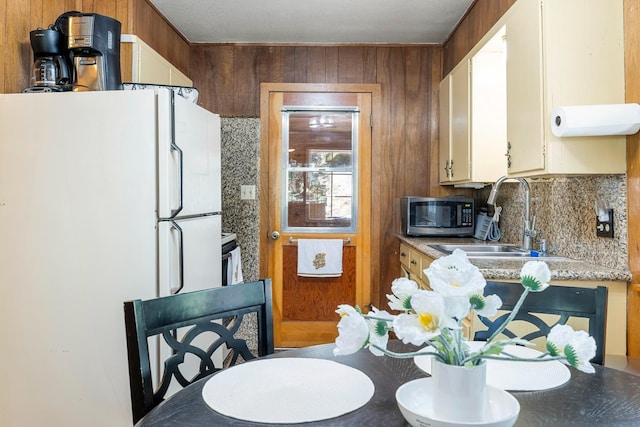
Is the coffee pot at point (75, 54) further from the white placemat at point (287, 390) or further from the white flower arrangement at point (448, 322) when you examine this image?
the white flower arrangement at point (448, 322)

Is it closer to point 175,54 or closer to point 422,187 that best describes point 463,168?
point 422,187

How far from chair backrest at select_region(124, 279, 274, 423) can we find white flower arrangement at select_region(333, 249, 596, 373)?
57 centimetres

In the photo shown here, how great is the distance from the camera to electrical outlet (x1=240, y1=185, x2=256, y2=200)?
3.40 m

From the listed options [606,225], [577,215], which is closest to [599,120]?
[606,225]

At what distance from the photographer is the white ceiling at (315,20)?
2.71 metres

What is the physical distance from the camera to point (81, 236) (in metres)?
1.74

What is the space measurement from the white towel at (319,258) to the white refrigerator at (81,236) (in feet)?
5.34

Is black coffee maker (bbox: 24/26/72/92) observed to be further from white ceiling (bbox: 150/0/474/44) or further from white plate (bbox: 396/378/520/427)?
white plate (bbox: 396/378/520/427)

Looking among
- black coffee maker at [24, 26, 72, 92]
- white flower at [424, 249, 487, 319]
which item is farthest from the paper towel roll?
black coffee maker at [24, 26, 72, 92]

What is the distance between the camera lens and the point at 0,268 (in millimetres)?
Answer: 1770

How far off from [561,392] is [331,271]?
2467 millimetres

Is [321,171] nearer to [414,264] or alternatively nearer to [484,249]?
[414,264]

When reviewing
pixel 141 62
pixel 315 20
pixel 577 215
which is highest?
pixel 315 20

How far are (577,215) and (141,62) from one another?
7.83ft
